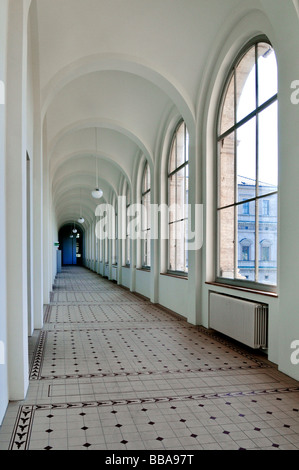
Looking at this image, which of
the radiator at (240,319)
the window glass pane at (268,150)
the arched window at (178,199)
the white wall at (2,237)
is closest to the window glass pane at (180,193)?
the arched window at (178,199)

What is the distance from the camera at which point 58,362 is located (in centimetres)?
535

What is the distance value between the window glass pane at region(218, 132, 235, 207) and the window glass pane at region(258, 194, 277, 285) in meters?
1.17

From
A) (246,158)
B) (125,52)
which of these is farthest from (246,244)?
(125,52)

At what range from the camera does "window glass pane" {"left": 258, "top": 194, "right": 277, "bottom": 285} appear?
550 cm

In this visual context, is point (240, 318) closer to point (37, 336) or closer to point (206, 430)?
point (206, 430)

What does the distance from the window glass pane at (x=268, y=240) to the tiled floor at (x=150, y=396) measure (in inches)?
44.9

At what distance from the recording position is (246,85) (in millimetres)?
6469

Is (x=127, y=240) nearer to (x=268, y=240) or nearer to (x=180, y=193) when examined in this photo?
(x=180, y=193)

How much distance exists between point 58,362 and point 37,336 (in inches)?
64.8

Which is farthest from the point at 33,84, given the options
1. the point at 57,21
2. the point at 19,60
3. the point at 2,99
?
the point at 2,99

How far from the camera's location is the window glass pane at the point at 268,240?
5500 millimetres

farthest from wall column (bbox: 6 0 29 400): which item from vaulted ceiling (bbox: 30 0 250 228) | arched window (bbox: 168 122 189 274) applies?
arched window (bbox: 168 122 189 274)

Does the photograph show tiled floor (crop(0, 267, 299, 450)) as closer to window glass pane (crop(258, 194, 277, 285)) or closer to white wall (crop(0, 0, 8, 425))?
white wall (crop(0, 0, 8, 425))

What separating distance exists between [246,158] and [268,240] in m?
1.51
